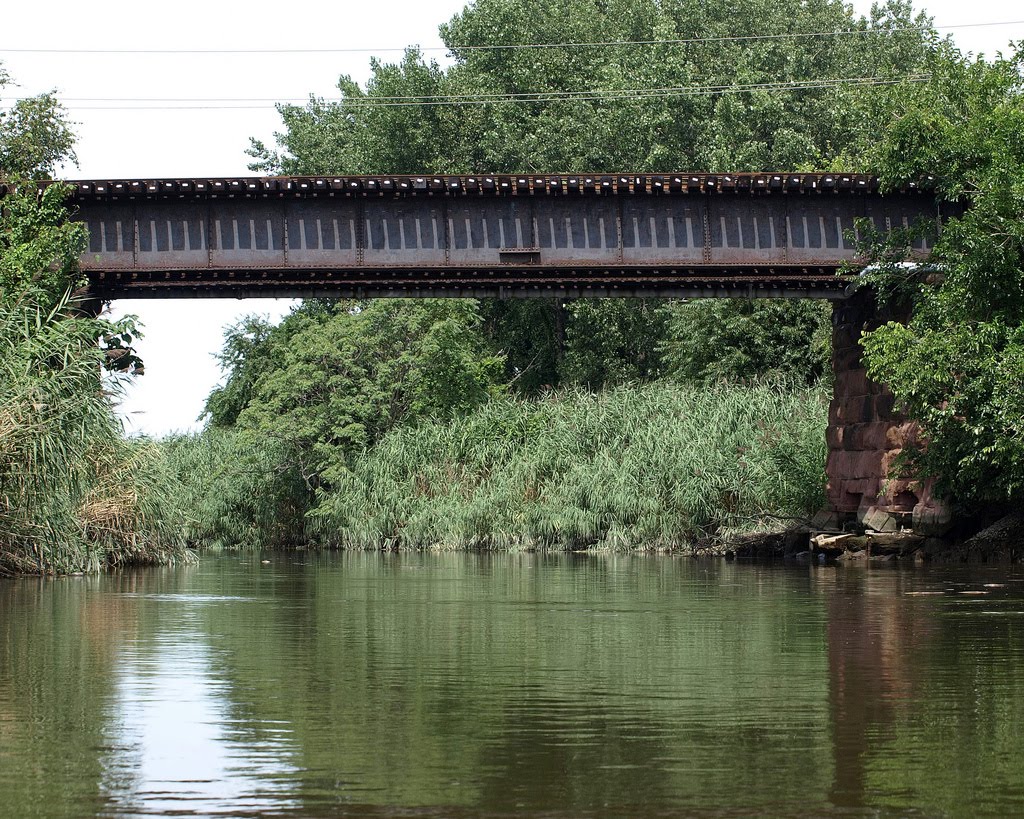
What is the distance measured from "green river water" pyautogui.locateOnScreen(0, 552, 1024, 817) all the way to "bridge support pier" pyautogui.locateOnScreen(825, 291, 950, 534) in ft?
44.0

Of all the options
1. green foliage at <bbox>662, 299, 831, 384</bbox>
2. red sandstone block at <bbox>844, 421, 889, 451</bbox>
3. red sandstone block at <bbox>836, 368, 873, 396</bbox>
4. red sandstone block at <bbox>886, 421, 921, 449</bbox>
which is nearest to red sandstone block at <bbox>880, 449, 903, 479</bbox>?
red sandstone block at <bbox>886, 421, 921, 449</bbox>

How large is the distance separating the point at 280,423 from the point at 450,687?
117 feet

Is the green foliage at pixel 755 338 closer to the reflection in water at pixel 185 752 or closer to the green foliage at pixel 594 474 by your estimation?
the green foliage at pixel 594 474

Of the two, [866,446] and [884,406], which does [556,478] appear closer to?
[866,446]

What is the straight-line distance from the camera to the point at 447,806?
685cm

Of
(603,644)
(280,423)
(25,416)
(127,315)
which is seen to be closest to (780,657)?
(603,644)

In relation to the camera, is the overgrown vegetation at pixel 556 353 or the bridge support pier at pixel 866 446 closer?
the bridge support pier at pixel 866 446

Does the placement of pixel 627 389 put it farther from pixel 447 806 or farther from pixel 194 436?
pixel 447 806

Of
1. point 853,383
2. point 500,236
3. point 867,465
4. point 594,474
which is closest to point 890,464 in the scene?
point 867,465

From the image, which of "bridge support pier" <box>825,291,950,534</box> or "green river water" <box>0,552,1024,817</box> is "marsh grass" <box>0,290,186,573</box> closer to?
"green river water" <box>0,552,1024,817</box>

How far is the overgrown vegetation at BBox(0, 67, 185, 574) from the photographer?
845 inches

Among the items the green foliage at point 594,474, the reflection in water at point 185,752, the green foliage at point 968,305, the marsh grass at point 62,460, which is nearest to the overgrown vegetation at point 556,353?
the green foliage at point 594,474

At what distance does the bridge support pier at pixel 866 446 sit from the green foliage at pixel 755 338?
14422 millimetres

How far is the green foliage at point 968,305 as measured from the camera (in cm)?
2773
